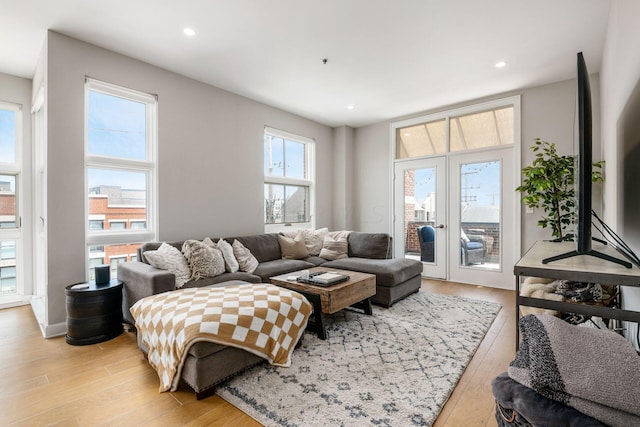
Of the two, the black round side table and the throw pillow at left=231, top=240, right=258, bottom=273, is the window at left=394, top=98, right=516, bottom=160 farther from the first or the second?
the black round side table

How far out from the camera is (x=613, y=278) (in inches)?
45.7

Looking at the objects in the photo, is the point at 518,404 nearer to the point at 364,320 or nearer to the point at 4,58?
the point at 364,320

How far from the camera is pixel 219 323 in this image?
1.84 meters

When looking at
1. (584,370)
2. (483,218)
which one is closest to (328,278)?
(584,370)

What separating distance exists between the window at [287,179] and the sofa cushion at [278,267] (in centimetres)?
101

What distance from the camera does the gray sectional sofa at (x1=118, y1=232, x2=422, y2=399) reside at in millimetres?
1785

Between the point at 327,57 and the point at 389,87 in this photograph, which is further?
the point at 389,87

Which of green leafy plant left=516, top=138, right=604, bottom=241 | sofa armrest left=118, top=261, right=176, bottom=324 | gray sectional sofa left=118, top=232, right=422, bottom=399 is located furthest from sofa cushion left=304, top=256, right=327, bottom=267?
green leafy plant left=516, top=138, right=604, bottom=241

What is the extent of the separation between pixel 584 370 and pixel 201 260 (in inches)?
115

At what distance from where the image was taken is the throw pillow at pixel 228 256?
3.37 m

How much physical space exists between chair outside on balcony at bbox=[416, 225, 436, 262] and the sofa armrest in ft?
12.6

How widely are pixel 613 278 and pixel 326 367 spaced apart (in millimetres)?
1634

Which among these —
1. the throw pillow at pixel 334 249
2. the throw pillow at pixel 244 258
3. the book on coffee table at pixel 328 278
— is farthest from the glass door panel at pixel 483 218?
the throw pillow at pixel 244 258

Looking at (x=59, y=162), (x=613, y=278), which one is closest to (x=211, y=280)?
(x=59, y=162)
